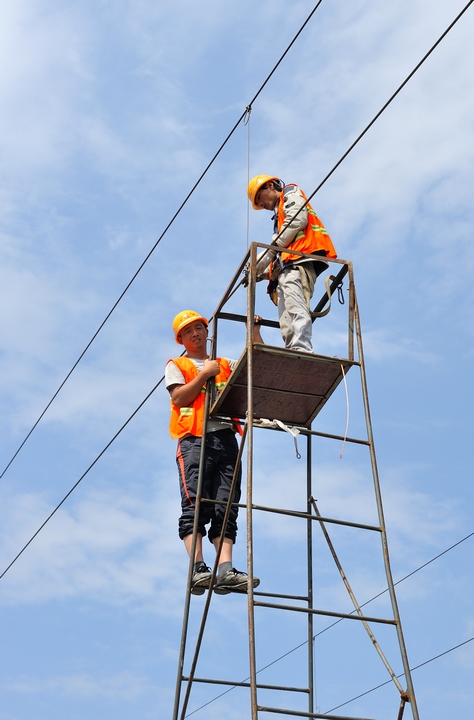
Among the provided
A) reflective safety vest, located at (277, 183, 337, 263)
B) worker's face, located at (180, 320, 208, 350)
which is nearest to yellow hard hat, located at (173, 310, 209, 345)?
worker's face, located at (180, 320, 208, 350)

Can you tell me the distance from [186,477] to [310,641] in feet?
5.75

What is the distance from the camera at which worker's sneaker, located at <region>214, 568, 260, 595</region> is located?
346 inches

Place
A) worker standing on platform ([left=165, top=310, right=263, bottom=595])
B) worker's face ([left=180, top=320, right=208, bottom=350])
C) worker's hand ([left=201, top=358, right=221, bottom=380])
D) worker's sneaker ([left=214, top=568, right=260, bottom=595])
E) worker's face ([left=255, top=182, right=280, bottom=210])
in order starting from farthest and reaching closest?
worker's face ([left=180, top=320, right=208, bottom=350]) → worker's face ([left=255, top=182, right=280, bottom=210]) → worker's hand ([left=201, top=358, right=221, bottom=380]) → worker standing on platform ([left=165, top=310, right=263, bottom=595]) → worker's sneaker ([left=214, top=568, right=260, bottom=595])

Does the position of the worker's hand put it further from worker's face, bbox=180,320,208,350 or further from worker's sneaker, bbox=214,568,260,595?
worker's sneaker, bbox=214,568,260,595

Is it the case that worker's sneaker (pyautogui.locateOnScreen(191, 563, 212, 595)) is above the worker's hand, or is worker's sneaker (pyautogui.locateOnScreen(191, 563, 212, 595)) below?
below

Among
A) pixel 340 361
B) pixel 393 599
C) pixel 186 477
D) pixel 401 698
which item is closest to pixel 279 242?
pixel 340 361

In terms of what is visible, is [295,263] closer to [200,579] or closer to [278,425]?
[278,425]

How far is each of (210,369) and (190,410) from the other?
567mm

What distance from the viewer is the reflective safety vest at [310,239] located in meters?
9.05

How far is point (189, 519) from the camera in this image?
9250 mm

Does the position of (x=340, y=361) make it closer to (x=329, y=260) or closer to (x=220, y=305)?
(x=329, y=260)

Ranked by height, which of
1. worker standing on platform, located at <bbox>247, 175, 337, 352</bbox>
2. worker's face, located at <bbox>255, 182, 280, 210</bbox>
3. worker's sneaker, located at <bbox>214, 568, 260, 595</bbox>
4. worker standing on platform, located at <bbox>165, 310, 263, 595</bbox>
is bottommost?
worker's sneaker, located at <bbox>214, 568, 260, 595</bbox>

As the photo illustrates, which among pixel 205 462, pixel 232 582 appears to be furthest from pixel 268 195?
pixel 232 582

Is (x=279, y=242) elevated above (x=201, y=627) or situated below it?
above
